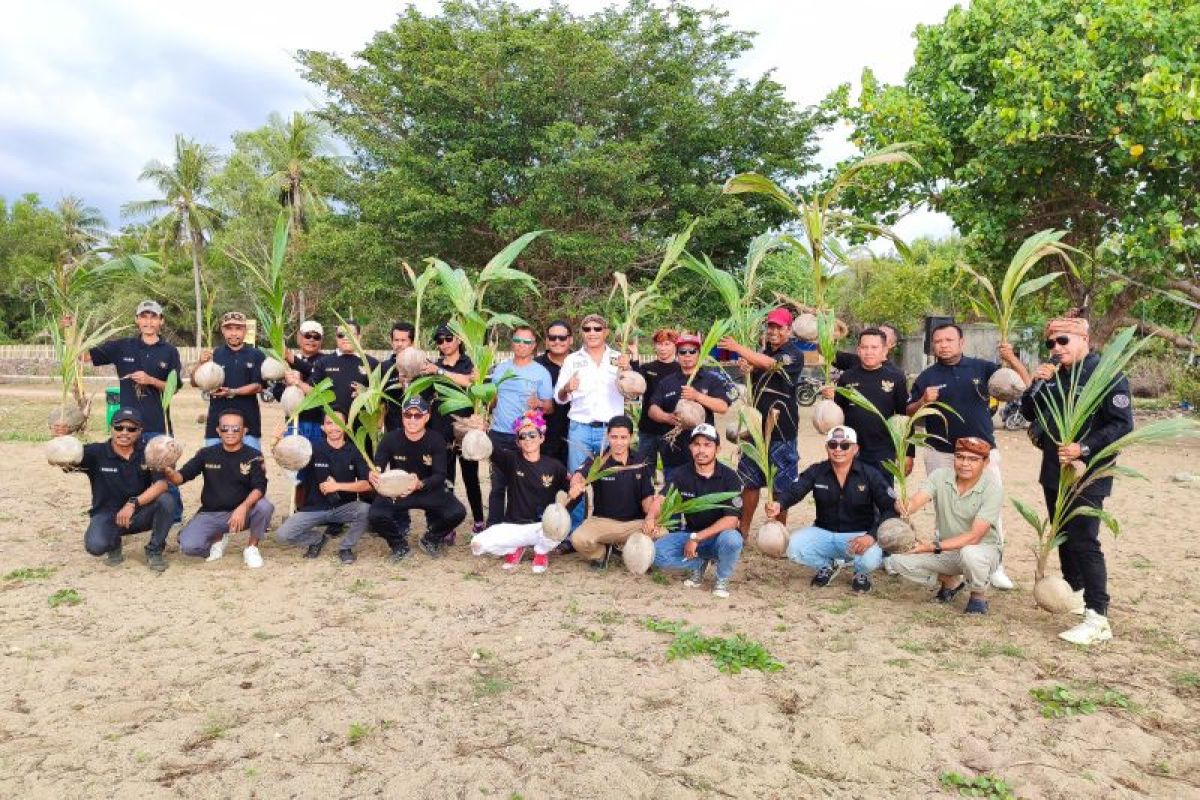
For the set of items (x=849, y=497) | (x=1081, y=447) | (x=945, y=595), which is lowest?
(x=945, y=595)

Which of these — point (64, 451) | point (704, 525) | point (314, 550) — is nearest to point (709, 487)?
point (704, 525)

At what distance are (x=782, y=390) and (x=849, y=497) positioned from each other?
909 millimetres

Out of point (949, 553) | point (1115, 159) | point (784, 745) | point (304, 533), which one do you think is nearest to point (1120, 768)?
point (784, 745)

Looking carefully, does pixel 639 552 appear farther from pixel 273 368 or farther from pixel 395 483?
pixel 273 368

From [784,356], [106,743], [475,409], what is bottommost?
[106,743]

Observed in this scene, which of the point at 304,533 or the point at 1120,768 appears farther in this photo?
the point at 304,533

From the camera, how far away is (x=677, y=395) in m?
5.07

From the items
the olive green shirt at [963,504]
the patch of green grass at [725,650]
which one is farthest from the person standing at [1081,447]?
the patch of green grass at [725,650]

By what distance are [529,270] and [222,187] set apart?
2296 centimetres

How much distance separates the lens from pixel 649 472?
5004 millimetres

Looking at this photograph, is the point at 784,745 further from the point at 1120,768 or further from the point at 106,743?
the point at 106,743

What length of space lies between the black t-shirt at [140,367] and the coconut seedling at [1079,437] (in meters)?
5.47

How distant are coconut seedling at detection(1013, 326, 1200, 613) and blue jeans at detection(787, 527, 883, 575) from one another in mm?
935

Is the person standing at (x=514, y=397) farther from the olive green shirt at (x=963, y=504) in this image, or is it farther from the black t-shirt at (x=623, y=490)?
the olive green shirt at (x=963, y=504)
